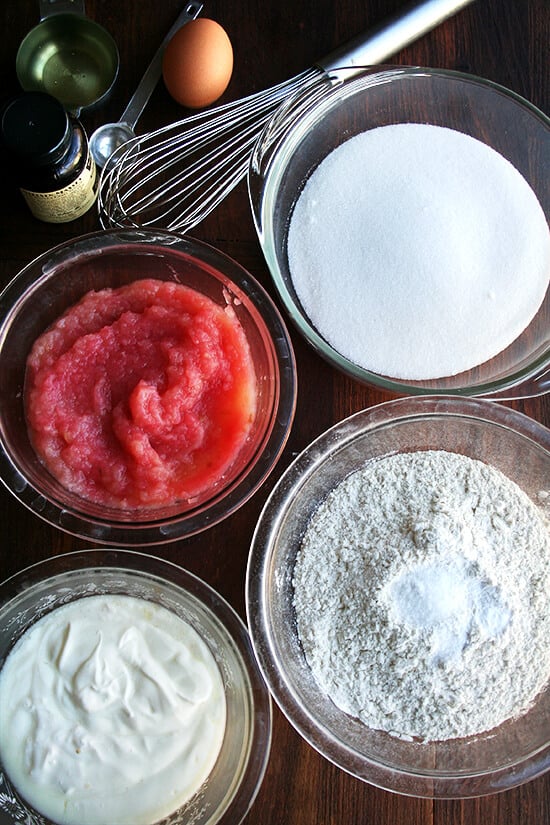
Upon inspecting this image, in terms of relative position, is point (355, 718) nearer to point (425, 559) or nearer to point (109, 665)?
point (425, 559)

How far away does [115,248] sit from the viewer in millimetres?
1640

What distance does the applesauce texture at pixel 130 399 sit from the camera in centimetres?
153

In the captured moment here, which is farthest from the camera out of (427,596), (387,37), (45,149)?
(387,37)

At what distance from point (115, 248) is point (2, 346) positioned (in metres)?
0.29

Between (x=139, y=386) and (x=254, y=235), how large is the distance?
0.43 meters

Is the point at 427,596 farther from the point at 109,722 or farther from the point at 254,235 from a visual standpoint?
the point at 254,235

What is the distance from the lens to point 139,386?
1499 mm

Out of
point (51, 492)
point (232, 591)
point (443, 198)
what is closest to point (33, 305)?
point (51, 492)

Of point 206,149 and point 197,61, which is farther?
point 206,149

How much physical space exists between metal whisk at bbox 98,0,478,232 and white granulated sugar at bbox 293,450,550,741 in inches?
26.4

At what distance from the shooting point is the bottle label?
61.1 inches

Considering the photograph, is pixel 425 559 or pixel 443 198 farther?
pixel 443 198

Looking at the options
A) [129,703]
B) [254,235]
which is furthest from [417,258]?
[129,703]

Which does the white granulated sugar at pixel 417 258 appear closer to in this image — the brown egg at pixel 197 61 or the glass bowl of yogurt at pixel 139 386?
the glass bowl of yogurt at pixel 139 386
